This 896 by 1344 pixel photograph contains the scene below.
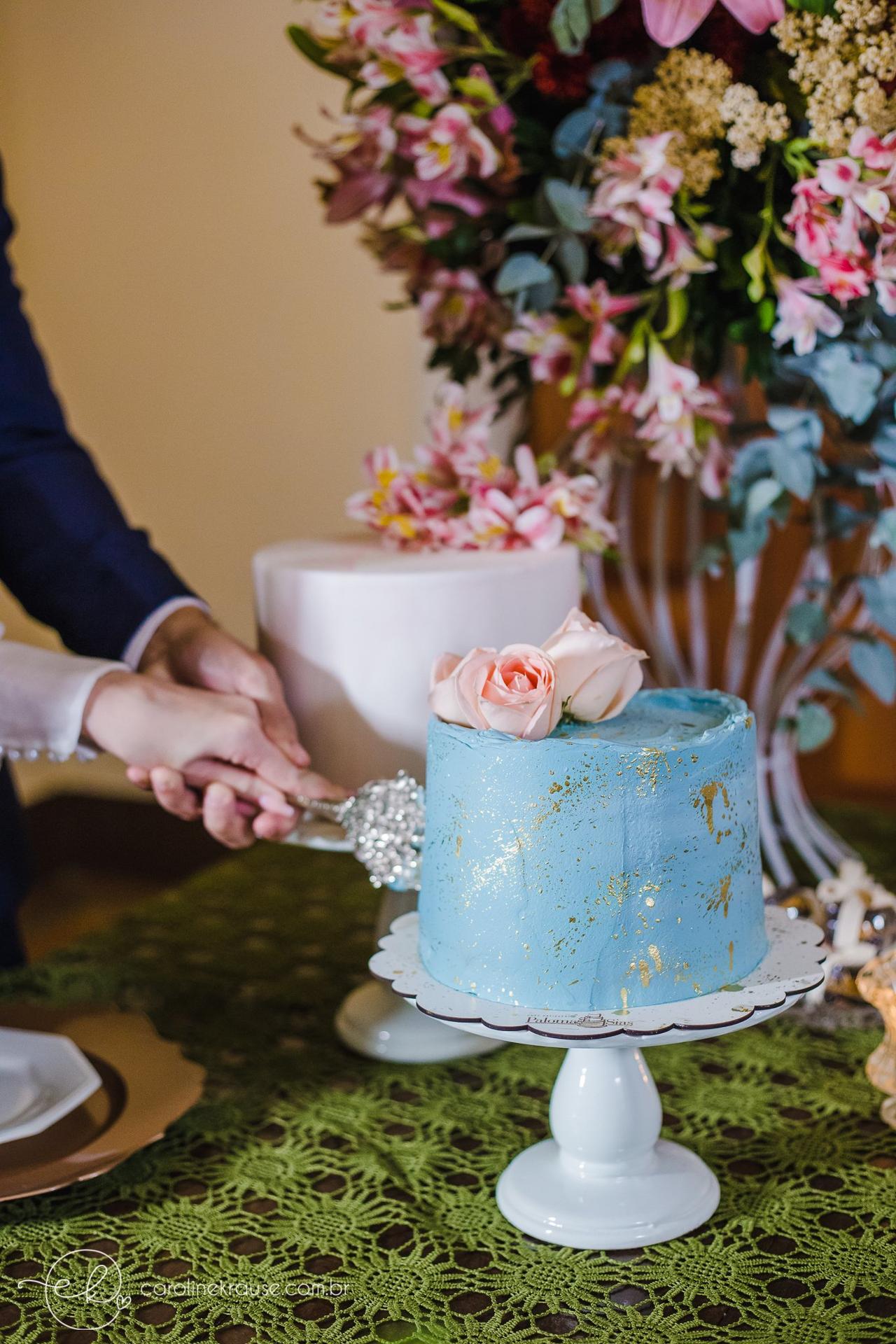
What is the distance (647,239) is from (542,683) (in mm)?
372

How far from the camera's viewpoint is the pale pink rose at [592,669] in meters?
0.68

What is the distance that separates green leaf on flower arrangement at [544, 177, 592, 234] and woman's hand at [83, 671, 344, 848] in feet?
1.35

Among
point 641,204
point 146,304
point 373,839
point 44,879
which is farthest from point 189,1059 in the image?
point 44,879

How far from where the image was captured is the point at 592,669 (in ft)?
2.24

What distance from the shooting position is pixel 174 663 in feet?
3.35

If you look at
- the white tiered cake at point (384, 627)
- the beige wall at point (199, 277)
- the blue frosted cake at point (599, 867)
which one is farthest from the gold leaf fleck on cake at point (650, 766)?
the beige wall at point (199, 277)

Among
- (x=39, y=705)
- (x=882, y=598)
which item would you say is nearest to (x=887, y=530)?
(x=882, y=598)

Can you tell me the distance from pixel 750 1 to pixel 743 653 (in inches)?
20.4

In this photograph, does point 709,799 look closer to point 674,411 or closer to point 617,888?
point 617,888

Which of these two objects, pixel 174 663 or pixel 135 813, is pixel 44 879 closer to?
pixel 135 813

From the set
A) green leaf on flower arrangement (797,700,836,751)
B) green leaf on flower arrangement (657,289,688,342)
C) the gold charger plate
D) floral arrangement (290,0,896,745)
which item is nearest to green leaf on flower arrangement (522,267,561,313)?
floral arrangement (290,0,896,745)

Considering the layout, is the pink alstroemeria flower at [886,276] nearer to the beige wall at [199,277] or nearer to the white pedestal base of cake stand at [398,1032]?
the white pedestal base of cake stand at [398,1032]

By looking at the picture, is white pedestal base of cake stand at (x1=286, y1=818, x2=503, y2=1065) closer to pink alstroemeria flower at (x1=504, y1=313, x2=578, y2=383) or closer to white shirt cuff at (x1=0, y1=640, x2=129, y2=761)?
white shirt cuff at (x1=0, y1=640, x2=129, y2=761)

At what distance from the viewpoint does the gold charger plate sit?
720 millimetres
